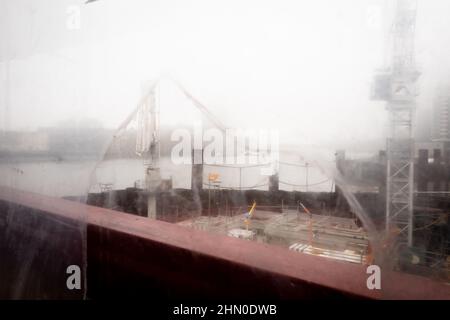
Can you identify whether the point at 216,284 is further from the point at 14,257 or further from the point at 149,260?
the point at 14,257

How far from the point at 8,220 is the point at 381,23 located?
2990 mm

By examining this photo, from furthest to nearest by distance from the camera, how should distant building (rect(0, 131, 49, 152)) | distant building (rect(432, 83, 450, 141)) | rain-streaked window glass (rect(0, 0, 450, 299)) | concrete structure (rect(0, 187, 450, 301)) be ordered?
distant building (rect(0, 131, 49, 152))
distant building (rect(432, 83, 450, 141))
rain-streaked window glass (rect(0, 0, 450, 299))
concrete structure (rect(0, 187, 450, 301))

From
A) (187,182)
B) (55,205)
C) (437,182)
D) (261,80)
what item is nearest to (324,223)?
(437,182)

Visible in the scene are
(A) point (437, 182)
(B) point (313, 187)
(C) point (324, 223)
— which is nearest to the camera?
(B) point (313, 187)

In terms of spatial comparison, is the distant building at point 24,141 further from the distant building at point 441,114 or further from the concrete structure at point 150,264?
the distant building at point 441,114

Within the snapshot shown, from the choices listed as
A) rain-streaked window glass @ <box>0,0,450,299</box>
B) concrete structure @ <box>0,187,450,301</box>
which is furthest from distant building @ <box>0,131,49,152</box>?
concrete structure @ <box>0,187,450,301</box>

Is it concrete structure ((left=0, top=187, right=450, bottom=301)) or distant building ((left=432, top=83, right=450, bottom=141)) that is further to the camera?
distant building ((left=432, top=83, right=450, bottom=141))

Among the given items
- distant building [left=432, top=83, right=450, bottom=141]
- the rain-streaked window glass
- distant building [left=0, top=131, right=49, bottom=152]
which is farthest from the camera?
distant building [left=0, top=131, right=49, bottom=152]

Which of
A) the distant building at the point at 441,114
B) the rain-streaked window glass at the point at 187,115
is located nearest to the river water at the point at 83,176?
the rain-streaked window glass at the point at 187,115

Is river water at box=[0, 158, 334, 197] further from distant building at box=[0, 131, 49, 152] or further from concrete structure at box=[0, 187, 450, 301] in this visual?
concrete structure at box=[0, 187, 450, 301]

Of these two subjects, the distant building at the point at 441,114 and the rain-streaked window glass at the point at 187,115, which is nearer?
the rain-streaked window glass at the point at 187,115

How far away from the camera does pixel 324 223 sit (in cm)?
304

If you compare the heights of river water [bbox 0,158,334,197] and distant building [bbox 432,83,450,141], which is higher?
distant building [bbox 432,83,450,141]

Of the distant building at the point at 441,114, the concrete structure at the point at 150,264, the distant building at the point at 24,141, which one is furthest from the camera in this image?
the distant building at the point at 24,141
